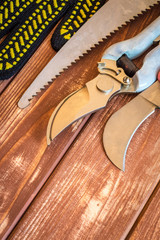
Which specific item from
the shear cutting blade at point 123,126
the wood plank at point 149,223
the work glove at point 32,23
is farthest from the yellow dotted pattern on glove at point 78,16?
the wood plank at point 149,223

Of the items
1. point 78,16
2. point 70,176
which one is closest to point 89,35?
point 78,16

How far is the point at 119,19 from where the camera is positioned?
2.22ft

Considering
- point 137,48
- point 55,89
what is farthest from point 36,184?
point 137,48

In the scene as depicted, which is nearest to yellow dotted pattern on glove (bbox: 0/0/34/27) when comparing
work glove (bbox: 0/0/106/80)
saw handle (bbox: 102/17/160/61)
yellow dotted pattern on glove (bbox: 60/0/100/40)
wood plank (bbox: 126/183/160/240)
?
work glove (bbox: 0/0/106/80)

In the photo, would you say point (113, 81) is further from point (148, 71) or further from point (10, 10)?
point (10, 10)

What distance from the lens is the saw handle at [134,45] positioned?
60 centimetres

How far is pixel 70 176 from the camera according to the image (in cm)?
57

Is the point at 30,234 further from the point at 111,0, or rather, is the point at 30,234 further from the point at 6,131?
the point at 111,0

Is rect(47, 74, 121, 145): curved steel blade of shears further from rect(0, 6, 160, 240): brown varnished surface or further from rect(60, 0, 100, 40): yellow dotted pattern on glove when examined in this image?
rect(60, 0, 100, 40): yellow dotted pattern on glove

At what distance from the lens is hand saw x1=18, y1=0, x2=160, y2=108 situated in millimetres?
640

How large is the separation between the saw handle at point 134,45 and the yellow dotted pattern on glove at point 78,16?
Answer: 124mm

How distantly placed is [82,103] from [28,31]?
0.24 m

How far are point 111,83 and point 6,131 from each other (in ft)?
0.77

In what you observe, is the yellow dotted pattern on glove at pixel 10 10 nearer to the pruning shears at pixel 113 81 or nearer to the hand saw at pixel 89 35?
the hand saw at pixel 89 35
